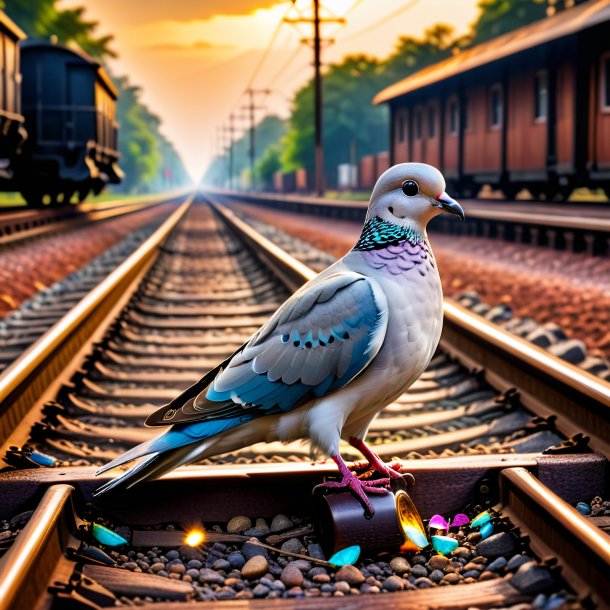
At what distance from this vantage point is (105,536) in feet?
7.80

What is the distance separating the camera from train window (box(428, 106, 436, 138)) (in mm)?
29227

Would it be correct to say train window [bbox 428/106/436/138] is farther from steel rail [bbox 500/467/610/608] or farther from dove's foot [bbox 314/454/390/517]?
dove's foot [bbox 314/454/390/517]

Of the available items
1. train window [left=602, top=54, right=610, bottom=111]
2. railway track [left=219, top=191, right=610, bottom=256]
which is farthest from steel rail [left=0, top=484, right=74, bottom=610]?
train window [left=602, top=54, right=610, bottom=111]

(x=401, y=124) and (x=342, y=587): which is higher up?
(x=401, y=124)

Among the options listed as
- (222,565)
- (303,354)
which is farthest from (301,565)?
(303,354)

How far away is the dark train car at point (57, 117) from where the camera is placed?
2134 cm

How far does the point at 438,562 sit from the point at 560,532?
34 cm

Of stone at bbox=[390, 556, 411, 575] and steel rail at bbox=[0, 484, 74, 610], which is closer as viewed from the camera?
steel rail at bbox=[0, 484, 74, 610]

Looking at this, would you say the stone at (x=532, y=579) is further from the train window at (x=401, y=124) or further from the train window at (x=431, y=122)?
the train window at (x=401, y=124)

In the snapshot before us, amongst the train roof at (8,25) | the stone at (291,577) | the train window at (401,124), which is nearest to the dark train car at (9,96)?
the train roof at (8,25)

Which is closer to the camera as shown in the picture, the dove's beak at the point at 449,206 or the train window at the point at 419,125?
the dove's beak at the point at 449,206

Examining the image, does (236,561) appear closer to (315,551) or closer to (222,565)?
(222,565)

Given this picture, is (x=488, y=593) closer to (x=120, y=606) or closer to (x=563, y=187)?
(x=120, y=606)

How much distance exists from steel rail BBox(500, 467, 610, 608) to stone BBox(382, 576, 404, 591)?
1.18ft
